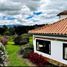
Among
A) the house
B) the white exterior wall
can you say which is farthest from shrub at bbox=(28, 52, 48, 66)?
the white exterior wall

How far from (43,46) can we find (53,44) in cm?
265

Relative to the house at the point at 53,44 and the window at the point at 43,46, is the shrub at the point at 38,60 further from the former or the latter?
the window at the point at 43,46

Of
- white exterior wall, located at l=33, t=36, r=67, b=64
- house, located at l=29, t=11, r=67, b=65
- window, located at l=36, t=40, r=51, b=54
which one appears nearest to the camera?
house, located at l=29, t=11, r=67, b=65

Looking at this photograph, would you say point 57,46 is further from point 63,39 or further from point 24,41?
point 24,41

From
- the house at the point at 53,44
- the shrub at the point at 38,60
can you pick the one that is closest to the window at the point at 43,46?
the house at the point at 53,44

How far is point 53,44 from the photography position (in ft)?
63.5

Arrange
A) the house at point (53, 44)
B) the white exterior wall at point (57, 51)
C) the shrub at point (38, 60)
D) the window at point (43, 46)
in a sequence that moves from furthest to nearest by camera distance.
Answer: the window at point (43, 46), the shrub at point (38, 60), the white exterior wall at point (57, 51), the house at point (53, 44)

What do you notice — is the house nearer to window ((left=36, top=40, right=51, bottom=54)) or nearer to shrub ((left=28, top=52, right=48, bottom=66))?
window ((left=36, top=40, right=51, bottom=54))

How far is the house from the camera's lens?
17.6 metres

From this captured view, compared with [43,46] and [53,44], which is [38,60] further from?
[43,46]

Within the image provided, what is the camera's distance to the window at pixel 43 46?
2061 cm

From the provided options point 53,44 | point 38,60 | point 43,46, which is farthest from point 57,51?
point 43,46

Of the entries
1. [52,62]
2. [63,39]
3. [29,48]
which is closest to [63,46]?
[63,39]

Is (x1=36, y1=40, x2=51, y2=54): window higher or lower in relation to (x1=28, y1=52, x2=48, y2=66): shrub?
higher
